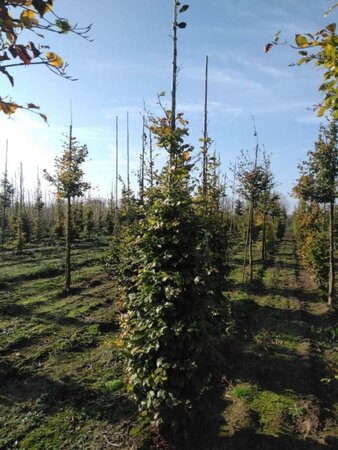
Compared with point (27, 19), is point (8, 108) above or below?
below

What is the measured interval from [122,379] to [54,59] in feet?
21.9

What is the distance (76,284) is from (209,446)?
1269cm

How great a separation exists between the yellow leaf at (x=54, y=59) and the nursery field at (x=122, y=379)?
2880 mm

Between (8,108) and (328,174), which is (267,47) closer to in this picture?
(8,108)

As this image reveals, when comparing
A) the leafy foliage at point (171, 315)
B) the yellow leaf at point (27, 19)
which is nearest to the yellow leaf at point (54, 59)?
the yellow leaf at point (27, 19)

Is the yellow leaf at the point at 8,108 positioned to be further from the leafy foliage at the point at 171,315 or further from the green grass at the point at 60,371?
the green grass at the point at 60,371

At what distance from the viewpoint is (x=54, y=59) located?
1.87 m

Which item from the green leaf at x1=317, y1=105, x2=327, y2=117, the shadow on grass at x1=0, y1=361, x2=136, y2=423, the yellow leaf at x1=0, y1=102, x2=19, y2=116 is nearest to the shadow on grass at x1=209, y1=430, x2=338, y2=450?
the shadow on grass at x1=0, y1=361, x2=136, y2=423

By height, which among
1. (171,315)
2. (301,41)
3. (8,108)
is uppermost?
(301,41)

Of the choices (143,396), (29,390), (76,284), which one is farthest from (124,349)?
(76,284)

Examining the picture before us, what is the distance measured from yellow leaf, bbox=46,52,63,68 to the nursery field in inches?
113

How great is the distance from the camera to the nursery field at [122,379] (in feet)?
18.5

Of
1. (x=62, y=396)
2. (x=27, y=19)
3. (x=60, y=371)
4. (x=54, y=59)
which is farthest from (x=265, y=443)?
(x=27, y=19)

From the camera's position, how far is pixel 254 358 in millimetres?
8594
